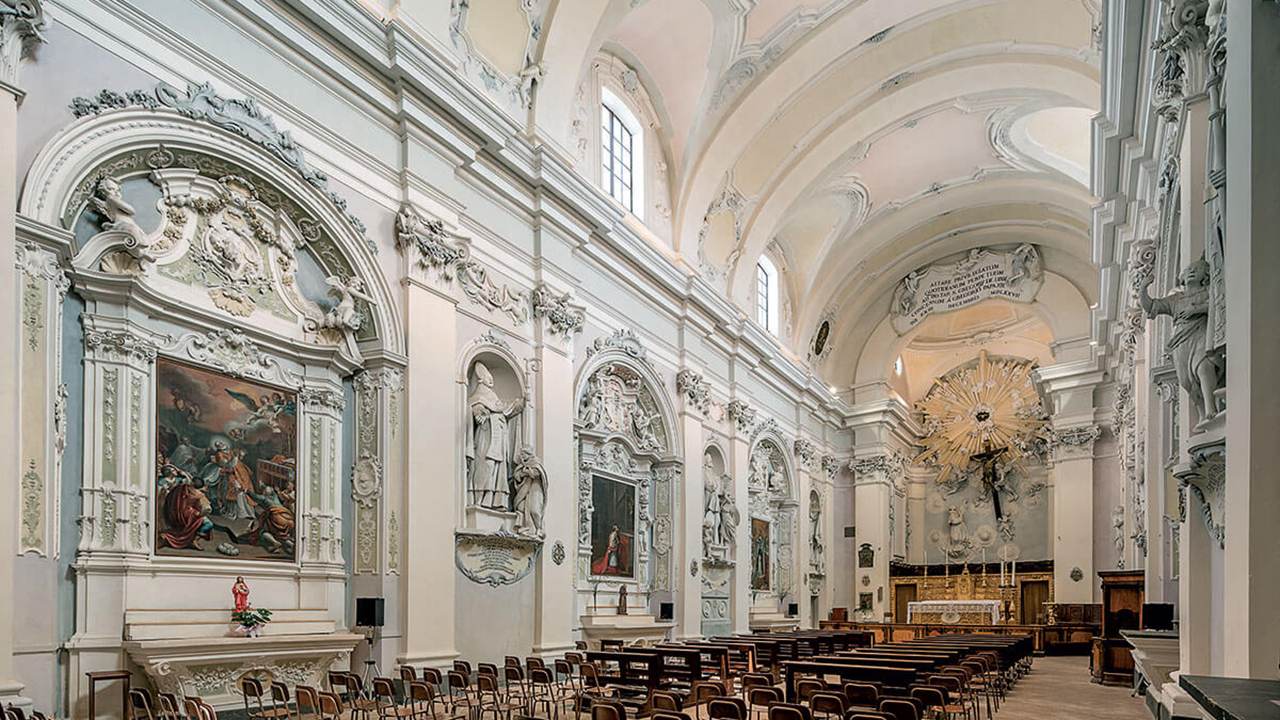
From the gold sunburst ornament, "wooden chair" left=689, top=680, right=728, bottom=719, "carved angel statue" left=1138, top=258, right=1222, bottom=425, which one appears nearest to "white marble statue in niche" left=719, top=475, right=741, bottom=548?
"wooden chair" left=689, top=680, right=728, bottom=719

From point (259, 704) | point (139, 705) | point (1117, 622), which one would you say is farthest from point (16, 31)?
point (1117, 622)

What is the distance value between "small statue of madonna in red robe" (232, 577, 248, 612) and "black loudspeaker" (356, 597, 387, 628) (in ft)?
4.36

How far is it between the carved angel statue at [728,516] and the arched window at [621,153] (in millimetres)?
5946

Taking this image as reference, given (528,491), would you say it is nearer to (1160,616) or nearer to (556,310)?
(556,310)

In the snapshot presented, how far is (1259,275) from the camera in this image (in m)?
4.84

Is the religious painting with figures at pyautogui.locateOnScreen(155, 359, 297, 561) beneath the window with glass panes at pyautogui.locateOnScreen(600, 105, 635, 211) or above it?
beneath

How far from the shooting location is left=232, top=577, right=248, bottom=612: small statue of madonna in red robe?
27.9 feet

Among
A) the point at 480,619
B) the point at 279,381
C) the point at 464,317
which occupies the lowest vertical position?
the point at 480,619

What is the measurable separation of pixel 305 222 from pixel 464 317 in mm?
2648

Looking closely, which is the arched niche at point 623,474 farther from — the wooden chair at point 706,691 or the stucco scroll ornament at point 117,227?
the stucco scroll ornament at point 117,227

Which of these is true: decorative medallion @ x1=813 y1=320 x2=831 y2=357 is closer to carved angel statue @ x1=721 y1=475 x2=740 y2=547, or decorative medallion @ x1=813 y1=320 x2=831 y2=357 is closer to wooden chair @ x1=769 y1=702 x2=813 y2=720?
carved angel statue @ x1=721 y1=475 x2=740 y2=547

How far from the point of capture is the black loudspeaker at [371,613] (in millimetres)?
9547

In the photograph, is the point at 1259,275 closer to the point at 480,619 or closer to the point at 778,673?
the point at 480,619

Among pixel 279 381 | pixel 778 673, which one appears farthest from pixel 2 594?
pixel 778 673
